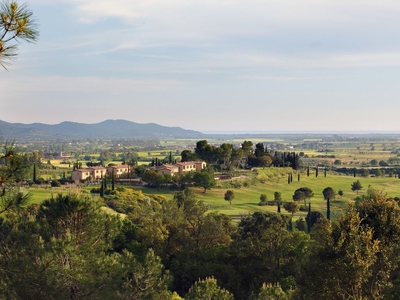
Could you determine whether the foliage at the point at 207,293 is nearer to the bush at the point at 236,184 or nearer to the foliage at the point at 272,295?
the foliage at the point at 272,295

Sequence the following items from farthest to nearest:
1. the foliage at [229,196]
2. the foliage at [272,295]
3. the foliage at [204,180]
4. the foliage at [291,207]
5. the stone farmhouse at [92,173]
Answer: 1. the stone farmhouse at [92,173]
2. the foliage at [204,180]
3. the foliage at [229,196]
4. the foliage at [291,207]
5. the foliage at [272,295]

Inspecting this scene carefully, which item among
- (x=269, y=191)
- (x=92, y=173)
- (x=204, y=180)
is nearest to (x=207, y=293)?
(x=204, y=180)

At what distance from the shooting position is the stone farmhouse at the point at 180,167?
67.6 metres

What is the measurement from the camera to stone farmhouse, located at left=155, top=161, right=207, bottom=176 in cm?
6762

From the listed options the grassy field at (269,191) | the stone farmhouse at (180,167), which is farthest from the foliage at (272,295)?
the stone farmhouse at (180,167)

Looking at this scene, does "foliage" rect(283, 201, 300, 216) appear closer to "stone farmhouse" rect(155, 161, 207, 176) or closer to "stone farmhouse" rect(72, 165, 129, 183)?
"stone farmhouse" rect(155, 161, 207, 176)

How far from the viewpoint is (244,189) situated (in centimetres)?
6519

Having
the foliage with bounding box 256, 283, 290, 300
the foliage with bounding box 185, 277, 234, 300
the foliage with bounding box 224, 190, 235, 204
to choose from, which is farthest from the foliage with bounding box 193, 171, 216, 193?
the foliage with bounding box 256, 283, 290, 300

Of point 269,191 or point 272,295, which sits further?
point 269,191

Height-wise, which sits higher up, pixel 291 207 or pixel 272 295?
pixel 272 295

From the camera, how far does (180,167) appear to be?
7119 centimetres

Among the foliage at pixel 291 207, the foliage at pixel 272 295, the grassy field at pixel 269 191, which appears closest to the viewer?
the foliage at pixel 272 295

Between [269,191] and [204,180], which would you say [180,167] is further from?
[269,191]

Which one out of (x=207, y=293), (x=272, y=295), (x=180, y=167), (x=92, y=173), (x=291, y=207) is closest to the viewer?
(x=272, y=295)
